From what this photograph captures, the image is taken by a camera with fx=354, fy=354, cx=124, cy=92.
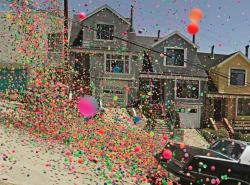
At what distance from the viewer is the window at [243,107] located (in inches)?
1198

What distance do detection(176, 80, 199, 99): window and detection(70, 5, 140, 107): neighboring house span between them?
387 cm

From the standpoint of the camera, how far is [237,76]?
29.7 metres

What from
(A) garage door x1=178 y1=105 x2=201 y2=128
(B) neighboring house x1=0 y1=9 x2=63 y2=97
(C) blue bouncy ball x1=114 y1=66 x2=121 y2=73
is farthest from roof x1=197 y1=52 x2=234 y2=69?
(B) neighboring house x1=0 y1=9 x2=63 y2=97

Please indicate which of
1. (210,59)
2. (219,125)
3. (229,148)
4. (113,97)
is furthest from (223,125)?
(229,148)

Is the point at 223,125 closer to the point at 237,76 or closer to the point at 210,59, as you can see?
the point at 237,76

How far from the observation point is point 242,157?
7.80 metres

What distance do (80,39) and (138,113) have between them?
6.86 metres

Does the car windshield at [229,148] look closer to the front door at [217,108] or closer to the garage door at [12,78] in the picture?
the garage door at [12,78]

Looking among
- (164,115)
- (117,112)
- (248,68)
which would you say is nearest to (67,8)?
(117,112)

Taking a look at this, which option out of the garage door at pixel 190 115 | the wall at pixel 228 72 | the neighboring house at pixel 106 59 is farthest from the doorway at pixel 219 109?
the neighboring house at pixel 106 59

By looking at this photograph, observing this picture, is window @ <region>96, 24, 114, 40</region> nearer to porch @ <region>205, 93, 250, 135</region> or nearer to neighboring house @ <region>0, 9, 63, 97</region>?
neighboring house @ <region>0, 9, 63, 97</region>

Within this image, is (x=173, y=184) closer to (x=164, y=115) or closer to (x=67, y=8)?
(x=67, y=8)

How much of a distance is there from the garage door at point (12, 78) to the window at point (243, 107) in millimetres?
17883

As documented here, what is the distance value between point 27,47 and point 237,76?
57.5 ft
